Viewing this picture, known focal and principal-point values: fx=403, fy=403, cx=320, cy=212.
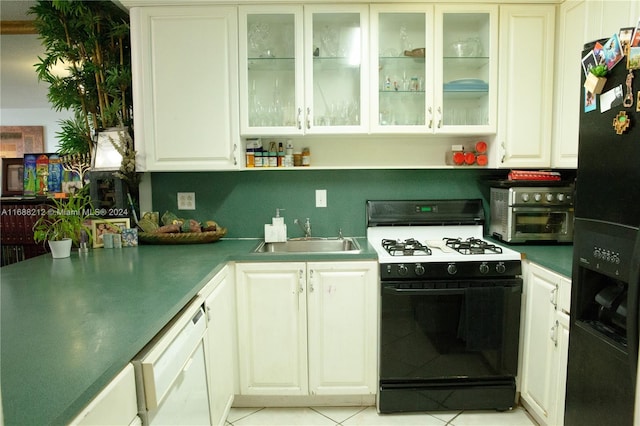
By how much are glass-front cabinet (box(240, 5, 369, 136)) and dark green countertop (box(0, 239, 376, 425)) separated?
2.71 feet

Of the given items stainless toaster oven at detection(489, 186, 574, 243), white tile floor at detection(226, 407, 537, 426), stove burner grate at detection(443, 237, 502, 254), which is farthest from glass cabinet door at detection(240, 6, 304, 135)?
white tile floor at detection(226, 407, 537, 426)

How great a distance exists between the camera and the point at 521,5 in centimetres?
232

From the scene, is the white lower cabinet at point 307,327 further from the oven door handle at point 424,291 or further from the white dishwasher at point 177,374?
the white dishwasher at point 177,374

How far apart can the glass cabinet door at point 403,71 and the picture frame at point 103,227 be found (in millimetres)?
1627

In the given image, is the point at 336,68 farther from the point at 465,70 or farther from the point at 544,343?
the point at 544,343

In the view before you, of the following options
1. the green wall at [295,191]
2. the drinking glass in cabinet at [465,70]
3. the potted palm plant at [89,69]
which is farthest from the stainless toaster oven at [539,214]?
the potted palm plant at [89,69]

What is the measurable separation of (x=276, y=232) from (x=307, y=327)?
A: 2.14 feet

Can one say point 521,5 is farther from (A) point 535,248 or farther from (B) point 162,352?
(B) point 162,352

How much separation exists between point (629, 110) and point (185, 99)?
208cm

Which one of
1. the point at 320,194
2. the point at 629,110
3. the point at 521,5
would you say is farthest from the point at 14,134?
the point at 629,110

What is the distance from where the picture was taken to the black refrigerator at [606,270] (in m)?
1.25

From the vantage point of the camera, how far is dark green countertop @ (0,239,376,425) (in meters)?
0.84

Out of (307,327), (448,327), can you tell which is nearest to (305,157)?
(307,327)

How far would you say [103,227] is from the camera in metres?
2.37
